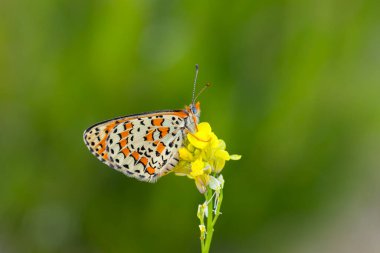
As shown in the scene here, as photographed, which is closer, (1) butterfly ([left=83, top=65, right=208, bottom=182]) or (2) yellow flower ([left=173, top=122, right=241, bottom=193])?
(2) yellow flower ([left=173, top=122, right=241, bottom=193])

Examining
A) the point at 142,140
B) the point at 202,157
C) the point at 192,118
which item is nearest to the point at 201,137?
the point at 202,157

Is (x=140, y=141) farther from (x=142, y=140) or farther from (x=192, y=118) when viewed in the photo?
(x=192, y=118)

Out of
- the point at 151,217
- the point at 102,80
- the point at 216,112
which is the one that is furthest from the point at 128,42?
the point at 151,217

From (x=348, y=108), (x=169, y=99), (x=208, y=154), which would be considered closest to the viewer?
(x=208, y=154)

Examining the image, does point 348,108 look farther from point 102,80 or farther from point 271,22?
point 102,80

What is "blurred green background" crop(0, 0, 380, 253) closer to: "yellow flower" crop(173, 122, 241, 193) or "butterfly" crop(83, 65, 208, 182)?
"butterfly" crop(83, 65, 208, 182)

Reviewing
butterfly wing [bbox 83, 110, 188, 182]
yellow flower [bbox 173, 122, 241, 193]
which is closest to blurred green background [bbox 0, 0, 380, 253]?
butterfly wing [bbox 83, 110, 188, 182]

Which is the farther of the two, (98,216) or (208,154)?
(98,216)
